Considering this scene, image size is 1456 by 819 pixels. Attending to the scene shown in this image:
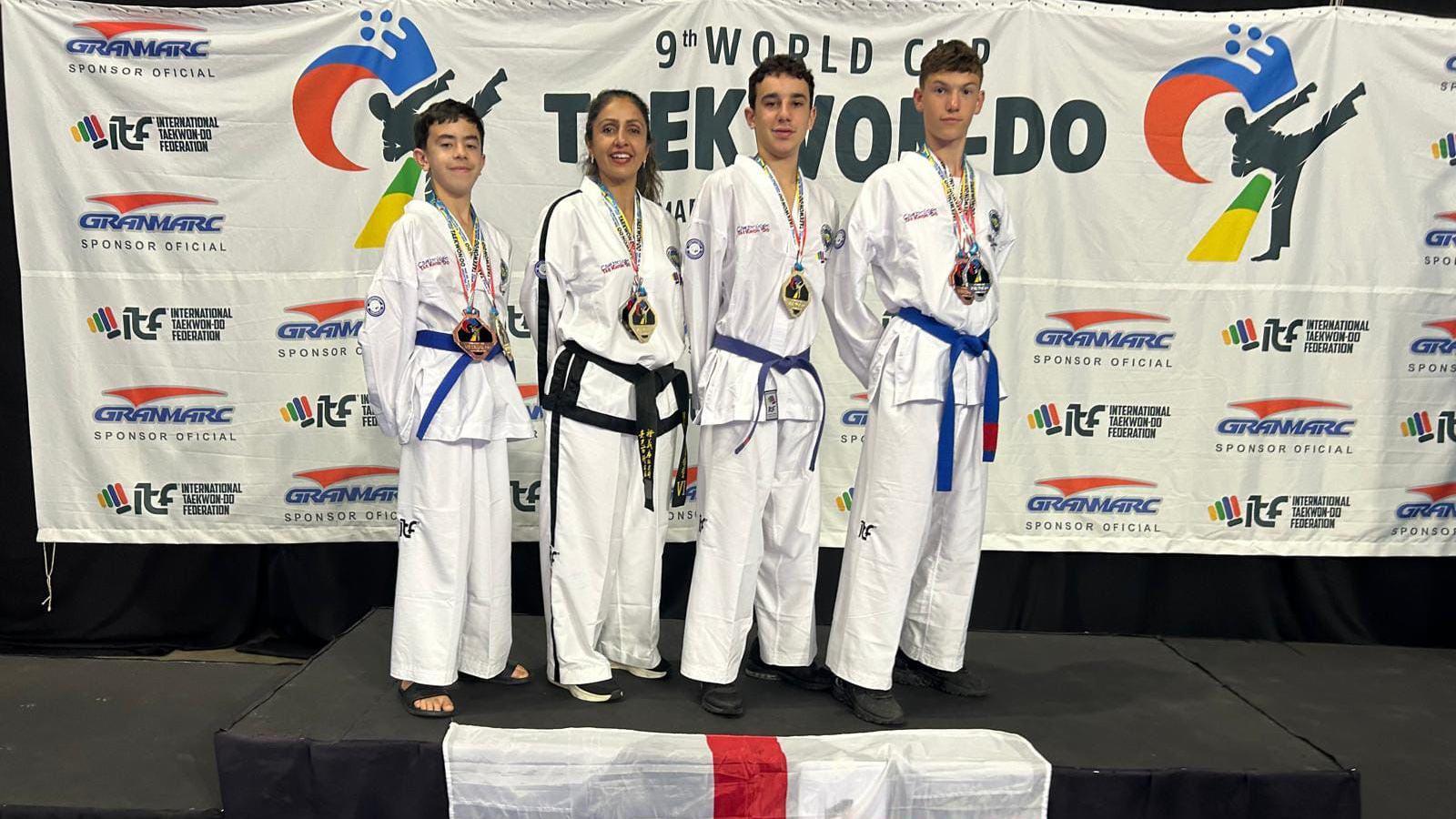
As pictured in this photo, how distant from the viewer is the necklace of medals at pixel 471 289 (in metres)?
3.02

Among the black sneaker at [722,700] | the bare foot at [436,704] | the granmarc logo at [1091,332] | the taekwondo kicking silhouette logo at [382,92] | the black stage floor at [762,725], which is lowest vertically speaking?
the black stage floor at [762,725]

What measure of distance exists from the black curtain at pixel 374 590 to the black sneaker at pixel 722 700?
1.28m

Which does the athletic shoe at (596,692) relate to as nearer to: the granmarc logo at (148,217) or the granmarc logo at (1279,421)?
the granmarc logo at (148,217)

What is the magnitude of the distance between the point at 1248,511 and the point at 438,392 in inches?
121

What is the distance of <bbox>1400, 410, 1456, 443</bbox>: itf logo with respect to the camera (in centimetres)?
427

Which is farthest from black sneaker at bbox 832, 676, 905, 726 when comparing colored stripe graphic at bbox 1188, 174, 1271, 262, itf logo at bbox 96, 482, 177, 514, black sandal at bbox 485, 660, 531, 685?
itf logo at bbox 96, 482, 177, 514

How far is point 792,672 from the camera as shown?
3.32m

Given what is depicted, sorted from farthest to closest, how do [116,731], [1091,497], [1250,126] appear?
1. [1091,497]
2. [1250,126]
3. [116,731]

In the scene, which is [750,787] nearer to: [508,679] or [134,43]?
[508,679]

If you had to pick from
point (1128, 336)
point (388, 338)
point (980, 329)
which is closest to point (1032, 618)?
point (1128, 336)

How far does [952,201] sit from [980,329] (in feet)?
1.19

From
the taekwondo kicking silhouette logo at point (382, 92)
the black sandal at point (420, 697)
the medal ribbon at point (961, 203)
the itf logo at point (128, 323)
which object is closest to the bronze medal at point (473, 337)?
the black sandal at point (420, 697)

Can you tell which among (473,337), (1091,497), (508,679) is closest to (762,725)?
(508,679)

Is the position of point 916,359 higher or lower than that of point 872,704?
higher
